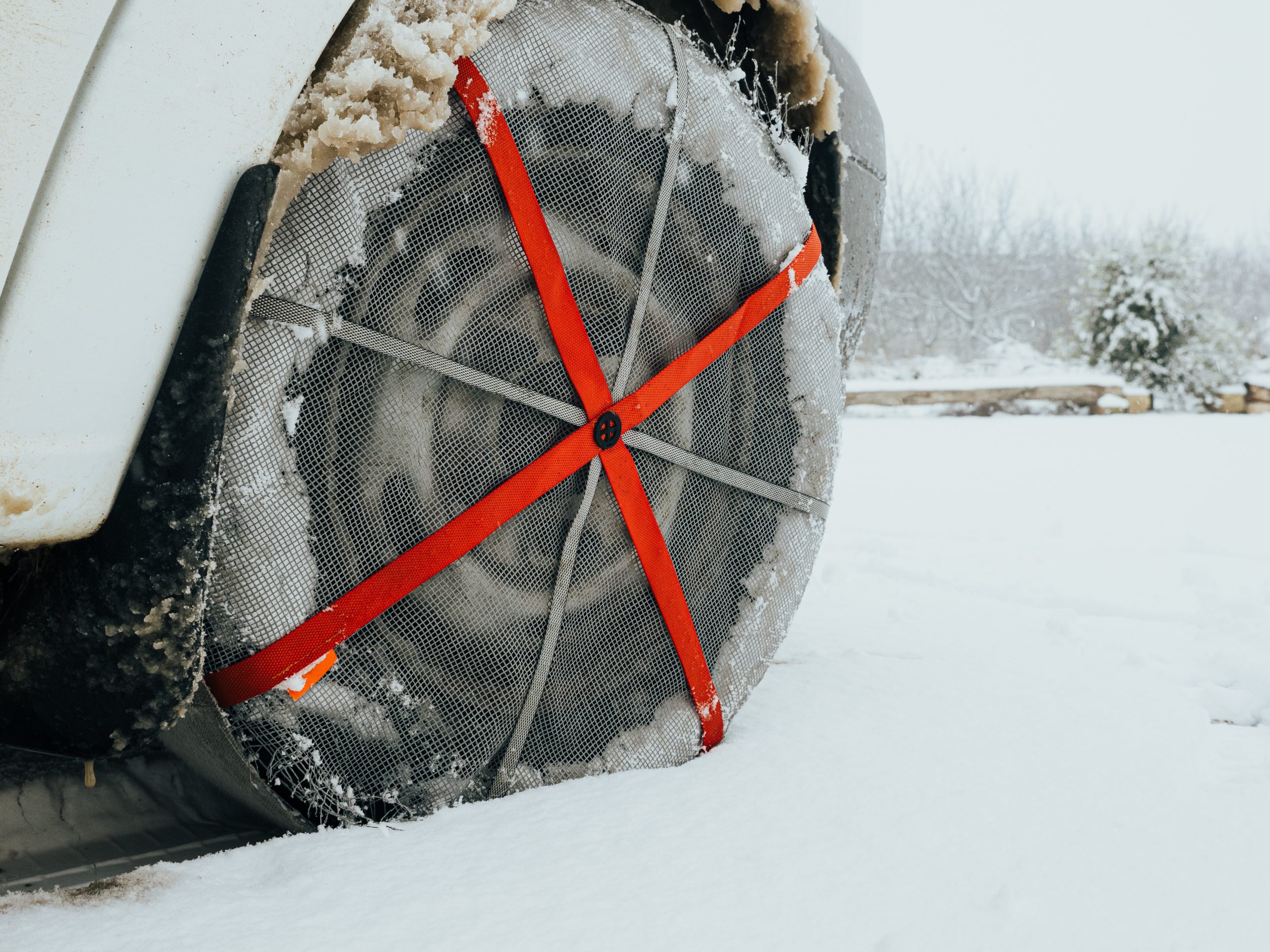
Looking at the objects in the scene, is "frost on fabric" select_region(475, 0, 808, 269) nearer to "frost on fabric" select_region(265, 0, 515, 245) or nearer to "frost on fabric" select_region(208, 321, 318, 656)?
"frost on fabric" select_region(265, 0, 515, 245)

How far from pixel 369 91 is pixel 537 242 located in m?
0.32

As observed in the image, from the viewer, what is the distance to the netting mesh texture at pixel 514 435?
4.42ft

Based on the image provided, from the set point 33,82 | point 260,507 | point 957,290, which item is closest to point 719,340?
point 260,507

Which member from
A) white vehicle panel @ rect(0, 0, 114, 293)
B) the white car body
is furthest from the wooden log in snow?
white vehicle panel @ rect(0, 0, 114, 293)

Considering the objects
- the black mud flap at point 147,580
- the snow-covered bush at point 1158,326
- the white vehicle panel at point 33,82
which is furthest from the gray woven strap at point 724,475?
the snow-covered bush at point 1158,326

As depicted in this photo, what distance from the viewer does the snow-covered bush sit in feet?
37.4

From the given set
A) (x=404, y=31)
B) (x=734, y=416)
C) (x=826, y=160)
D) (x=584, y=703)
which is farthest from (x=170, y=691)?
(x=826, y=160)

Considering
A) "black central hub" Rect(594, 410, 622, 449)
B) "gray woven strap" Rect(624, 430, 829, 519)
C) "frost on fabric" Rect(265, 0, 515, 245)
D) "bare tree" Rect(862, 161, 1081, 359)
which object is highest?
"frost on fabric" Rect(265, 0, 515, 245)

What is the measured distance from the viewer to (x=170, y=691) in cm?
124

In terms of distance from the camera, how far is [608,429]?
1.57 m

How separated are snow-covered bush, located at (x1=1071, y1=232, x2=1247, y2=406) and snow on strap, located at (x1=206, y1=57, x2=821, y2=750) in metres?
11.4

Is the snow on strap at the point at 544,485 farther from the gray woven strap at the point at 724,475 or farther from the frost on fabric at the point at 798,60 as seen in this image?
the frost on fabric at the point at 798,60

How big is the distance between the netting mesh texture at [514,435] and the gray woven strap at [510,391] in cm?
2

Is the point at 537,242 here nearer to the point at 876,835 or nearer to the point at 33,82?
the point at 33,82
